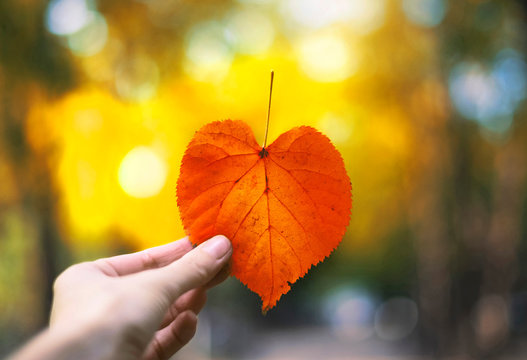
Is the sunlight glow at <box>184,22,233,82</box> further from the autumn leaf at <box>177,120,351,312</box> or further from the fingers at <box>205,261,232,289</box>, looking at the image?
the autumn leaf at <box>177,120,351,312</box>

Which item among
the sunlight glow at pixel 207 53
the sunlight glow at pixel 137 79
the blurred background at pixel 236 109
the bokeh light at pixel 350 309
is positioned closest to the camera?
the blurred background at pixel 236 109

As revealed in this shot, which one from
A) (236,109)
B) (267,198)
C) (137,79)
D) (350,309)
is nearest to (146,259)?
(267,198)

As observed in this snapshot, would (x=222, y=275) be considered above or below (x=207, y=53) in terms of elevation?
below

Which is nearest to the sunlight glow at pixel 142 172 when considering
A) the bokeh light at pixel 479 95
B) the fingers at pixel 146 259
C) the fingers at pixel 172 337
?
the bokeh light at pixel 479 95

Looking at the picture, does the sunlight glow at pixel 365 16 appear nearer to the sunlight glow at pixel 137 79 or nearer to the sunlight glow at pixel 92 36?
the sunlight glow at pixel 137 79

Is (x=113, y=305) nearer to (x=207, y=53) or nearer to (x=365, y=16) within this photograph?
(x=207, y=53)

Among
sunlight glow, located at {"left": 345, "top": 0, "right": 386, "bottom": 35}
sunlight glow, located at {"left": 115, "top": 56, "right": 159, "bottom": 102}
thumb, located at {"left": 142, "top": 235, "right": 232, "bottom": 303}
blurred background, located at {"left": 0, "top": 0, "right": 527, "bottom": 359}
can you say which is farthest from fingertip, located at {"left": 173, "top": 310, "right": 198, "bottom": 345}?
sunlight glow, located at {"left": 345, "top": 0, "right": 386, "bottom": 35}
